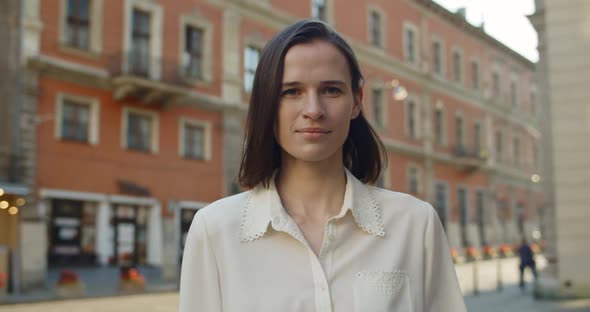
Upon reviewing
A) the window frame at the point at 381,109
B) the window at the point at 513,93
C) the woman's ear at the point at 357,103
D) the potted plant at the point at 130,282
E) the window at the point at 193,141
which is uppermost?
the window at the point at 513,93

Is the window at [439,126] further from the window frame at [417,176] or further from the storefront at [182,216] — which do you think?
the storefront at [182,216]

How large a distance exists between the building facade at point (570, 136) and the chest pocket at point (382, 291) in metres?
14.0

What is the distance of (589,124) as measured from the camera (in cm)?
1480

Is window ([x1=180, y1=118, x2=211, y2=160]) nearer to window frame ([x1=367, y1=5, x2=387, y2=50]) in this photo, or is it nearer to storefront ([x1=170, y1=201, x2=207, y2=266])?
storefront ([x1=170, y1=201, x2=207, y2=266])

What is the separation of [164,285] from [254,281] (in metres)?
19.0

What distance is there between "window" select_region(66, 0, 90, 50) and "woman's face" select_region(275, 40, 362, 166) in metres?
20.9

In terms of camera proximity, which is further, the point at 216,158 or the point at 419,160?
the point at 419,160

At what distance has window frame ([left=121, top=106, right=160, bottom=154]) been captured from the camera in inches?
889

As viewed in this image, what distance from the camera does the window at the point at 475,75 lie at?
44156 mm

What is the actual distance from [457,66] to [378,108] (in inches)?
351


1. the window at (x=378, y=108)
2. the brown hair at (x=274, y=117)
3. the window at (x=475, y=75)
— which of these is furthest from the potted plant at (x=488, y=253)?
the brown hair at (x=274, y=117)

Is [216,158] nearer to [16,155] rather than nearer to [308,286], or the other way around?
[16,155]

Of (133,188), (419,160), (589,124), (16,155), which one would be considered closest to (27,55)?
(16,155)

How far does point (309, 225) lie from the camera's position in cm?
184
